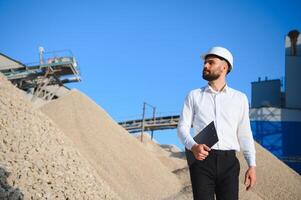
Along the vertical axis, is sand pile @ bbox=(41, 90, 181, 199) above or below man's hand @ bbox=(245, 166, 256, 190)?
below

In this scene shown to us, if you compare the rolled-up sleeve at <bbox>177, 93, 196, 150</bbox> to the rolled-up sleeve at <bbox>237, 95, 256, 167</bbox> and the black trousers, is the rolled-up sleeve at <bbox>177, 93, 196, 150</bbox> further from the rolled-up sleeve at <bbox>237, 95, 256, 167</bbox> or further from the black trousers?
the rolled-up sleeve at <bbox>237, 95, 256, 167</bbox>

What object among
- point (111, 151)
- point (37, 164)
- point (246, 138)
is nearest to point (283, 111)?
point (111, 151)

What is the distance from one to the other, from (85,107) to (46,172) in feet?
32.2

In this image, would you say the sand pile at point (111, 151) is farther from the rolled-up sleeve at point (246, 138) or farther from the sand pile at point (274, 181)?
the rolled-up sleeve at point (246, 138)

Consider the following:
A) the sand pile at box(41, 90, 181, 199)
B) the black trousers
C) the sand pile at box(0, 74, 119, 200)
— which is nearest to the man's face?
the black trousers

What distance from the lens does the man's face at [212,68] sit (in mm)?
2494

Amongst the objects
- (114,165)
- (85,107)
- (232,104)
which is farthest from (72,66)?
(232,104)

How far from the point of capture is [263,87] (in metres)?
28.1

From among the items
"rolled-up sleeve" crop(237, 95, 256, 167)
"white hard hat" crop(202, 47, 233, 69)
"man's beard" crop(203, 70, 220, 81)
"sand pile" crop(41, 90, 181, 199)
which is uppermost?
"white hard hat" crop(202, 47, 233, 69)

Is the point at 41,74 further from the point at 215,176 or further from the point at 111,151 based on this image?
the point at 215,176

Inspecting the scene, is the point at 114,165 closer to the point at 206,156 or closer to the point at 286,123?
the point at 206,156

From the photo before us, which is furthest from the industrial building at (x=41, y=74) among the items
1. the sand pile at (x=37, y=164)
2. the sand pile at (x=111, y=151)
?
the sand pile at (x=37, y=164)

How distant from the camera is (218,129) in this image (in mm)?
2432

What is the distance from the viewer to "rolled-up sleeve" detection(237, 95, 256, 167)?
253 centimetres
